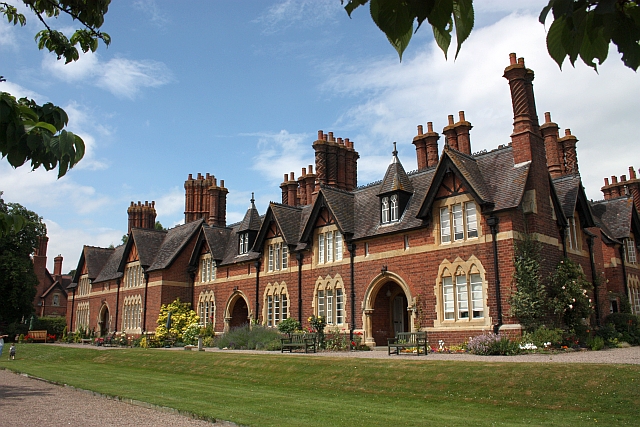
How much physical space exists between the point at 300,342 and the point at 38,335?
106 ft

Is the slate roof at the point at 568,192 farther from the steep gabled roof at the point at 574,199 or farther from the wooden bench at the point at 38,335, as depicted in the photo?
the wooden bench at the point at 38,335

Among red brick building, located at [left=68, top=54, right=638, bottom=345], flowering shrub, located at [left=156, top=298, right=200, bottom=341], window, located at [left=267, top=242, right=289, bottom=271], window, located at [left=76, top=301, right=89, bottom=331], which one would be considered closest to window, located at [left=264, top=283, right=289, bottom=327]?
red brick building, located at [left=68, top=54, right=638, bottom=345]

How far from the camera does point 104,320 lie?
159 ft

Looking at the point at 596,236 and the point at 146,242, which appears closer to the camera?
the point at 596,236

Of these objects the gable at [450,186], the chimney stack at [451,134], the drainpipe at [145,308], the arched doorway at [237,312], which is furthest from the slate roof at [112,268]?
the gable at [450,186]

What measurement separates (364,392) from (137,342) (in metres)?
27.5

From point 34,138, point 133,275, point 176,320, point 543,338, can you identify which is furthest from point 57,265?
point 34,138

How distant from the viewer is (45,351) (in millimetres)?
32812

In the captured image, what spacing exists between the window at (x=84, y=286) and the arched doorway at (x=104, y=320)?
3.85 meters

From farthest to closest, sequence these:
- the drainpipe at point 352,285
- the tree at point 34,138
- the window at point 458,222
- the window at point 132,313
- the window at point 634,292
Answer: the window at point 132,313 → the window at point 634,292 → the drainpipe at point 352,285 → the window at point 458,222 → the tree at point 34,138

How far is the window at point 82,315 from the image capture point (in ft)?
165

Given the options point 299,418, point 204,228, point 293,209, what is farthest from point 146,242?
point 299,418

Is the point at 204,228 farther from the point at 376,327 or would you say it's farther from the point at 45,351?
the point at 376,327

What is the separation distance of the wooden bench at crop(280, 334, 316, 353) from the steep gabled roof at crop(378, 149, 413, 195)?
761 centimetres
